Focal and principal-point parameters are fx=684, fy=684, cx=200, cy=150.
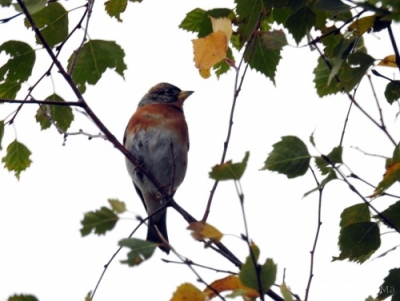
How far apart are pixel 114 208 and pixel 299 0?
1.55 m

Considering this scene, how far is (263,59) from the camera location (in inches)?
159

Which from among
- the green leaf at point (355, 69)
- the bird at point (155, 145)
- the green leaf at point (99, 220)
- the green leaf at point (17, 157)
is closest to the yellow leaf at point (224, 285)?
the green leaf at point (99, 220)

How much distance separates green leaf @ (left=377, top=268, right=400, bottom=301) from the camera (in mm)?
3287

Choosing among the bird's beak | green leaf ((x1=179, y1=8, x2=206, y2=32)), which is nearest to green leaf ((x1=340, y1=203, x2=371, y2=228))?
green leaf ((x1=179, y1=8, x2=206, y2=32))

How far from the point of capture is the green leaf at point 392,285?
3287mm

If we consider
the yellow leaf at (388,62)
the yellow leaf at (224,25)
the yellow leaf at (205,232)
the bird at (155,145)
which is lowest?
the yellow leaf at (205,232)

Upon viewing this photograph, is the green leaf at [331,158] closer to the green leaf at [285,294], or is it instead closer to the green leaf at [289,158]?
the green leaf at [289,158]

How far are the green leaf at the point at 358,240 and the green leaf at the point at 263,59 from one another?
109cm

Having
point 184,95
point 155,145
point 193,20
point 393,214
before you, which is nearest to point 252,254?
point 393,214

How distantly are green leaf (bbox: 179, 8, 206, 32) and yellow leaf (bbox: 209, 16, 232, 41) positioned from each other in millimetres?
401

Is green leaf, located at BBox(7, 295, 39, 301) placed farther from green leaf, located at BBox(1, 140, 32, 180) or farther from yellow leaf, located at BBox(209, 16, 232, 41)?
green leaf, located at BBox(1, 140, 32, 180)

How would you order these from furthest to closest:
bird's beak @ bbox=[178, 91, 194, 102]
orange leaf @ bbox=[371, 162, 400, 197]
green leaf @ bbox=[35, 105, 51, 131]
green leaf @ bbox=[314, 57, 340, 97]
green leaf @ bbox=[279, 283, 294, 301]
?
bird's beak @ bbox=[178, 91, 194, 102], green leaf @ bbox=[35, 105, 51, 131], green leaf @ bbox=[314, 57, 340, 97], orange leaf @ bbox=[371, 162, 400, 197], green leaf @ bbox=[279, 283, 294, 301]

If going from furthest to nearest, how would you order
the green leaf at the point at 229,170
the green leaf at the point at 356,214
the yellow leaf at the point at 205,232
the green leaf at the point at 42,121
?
1. the green leaf at the point at 42,121
2. the green leaf at the point at 356,214
3. the yellow leaf at the point at 205,232
4. the green leaf at the point at 229,170

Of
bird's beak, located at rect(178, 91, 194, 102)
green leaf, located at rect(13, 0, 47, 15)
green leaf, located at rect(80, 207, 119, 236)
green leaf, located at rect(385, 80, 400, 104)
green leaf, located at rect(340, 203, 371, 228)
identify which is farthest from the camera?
bird's beak, located at rect(178, 91, 194, 102)
